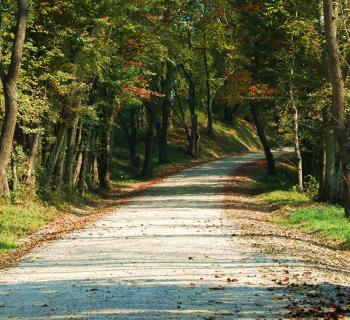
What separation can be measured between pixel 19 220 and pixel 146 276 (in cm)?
953

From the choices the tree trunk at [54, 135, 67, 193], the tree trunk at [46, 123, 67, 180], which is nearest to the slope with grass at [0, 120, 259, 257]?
the tree trunk at [54, 135, 67, 193]

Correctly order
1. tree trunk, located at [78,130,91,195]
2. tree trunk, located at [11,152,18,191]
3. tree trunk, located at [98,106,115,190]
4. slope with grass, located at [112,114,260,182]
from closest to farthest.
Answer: tree trunk, located at [11,152,18,191]
tree trunk, located at [78,130,91,195]
tree trunk, located at [98,106,115,190]
slope with grass, located at [112,114,260,182]

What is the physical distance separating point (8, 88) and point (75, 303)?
8.22 m

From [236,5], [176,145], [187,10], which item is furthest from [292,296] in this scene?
[176,145]

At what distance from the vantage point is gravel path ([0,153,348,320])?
8.42 meters

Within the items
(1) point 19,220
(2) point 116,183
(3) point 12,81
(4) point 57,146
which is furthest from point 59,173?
(2) point 116,183

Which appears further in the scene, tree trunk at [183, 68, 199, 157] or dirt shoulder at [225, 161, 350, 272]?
tree trunk at [183, 68, 199, 157]

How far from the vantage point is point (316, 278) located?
35.4 feet

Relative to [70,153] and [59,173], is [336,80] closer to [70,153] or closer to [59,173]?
[59,173]

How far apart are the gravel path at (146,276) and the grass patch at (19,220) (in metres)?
1.46

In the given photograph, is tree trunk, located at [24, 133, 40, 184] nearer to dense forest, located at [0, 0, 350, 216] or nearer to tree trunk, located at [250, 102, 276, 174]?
dense forest, located at [0, 0, 350, 216]

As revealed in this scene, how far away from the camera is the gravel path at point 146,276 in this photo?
27.6ft

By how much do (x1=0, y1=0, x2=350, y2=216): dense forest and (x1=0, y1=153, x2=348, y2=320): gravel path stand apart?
147 inches

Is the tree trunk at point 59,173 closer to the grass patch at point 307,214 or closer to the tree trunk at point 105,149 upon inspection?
the tree trunk at point 105,149
